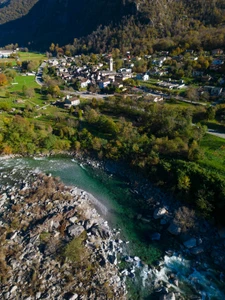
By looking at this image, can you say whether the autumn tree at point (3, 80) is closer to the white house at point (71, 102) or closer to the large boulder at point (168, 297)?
the white house at point (71, 102)

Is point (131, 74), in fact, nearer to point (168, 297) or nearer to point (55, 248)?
point (55, 248)

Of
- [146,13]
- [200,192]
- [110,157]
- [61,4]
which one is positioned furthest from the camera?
[61,4]

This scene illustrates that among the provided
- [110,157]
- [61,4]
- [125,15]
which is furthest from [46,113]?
[61,4]

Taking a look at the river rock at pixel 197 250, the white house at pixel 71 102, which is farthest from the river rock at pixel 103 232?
the white house at pixel 71 102

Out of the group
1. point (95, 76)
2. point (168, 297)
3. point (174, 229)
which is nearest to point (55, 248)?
point (168, 297)

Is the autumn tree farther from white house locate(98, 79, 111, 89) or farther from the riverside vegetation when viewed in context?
white house locate(98, 79, 111, 89)

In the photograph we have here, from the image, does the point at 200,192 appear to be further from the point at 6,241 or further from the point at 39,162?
the point at 39,162

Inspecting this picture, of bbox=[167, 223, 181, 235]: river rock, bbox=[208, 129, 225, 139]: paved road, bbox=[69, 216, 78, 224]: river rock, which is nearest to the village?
bbox=[208, 129, 225, 139]: paved road
